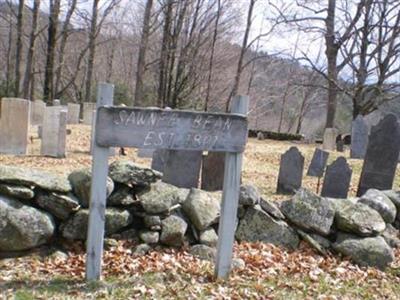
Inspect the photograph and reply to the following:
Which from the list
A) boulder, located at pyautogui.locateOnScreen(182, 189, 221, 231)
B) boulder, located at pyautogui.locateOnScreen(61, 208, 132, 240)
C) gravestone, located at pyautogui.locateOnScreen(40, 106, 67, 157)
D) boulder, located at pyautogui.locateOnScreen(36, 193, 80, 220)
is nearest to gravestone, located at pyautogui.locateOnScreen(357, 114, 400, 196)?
boulder, located at pyautogui.locateOnScreen(182, 189, 221, 231)

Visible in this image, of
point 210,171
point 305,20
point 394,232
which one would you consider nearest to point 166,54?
point 305,20

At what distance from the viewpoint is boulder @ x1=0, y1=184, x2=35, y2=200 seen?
13.3 ft

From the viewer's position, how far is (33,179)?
13.8 ft

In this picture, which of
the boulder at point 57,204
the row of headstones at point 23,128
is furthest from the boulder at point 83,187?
the row of headstones at point 23,128

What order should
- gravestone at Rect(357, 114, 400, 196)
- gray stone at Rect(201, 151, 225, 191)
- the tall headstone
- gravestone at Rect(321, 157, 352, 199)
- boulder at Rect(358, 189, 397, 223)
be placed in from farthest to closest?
gravestone at Rect(357, 114, 400, 196)
gravestone at Rect(321, 157, 352, 199)
gray stone at Rect(201, 151, 225, 191)
the tall headstone
boulder at Rect(358, 189, 397, 223)

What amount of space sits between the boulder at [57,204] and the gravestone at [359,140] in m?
12.6

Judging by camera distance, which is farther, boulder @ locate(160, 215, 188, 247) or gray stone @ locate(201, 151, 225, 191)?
gray stone @ locate(201, 151, 225, 191)

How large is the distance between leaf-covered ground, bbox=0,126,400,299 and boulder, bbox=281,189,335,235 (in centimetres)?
27

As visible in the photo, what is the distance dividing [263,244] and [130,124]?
90.8 inches

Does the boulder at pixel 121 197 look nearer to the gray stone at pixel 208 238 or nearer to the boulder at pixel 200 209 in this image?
the boulder at pixel 200 209

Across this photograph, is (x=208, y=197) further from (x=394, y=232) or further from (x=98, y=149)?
(x=394, y=232)

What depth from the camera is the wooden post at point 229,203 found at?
4012 mm

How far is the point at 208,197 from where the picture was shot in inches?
199

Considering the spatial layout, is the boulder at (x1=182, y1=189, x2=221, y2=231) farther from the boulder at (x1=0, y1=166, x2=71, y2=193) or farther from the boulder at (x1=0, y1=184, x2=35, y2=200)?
the boulder at (x1=0, y1=184, x2=35, y2=200)
